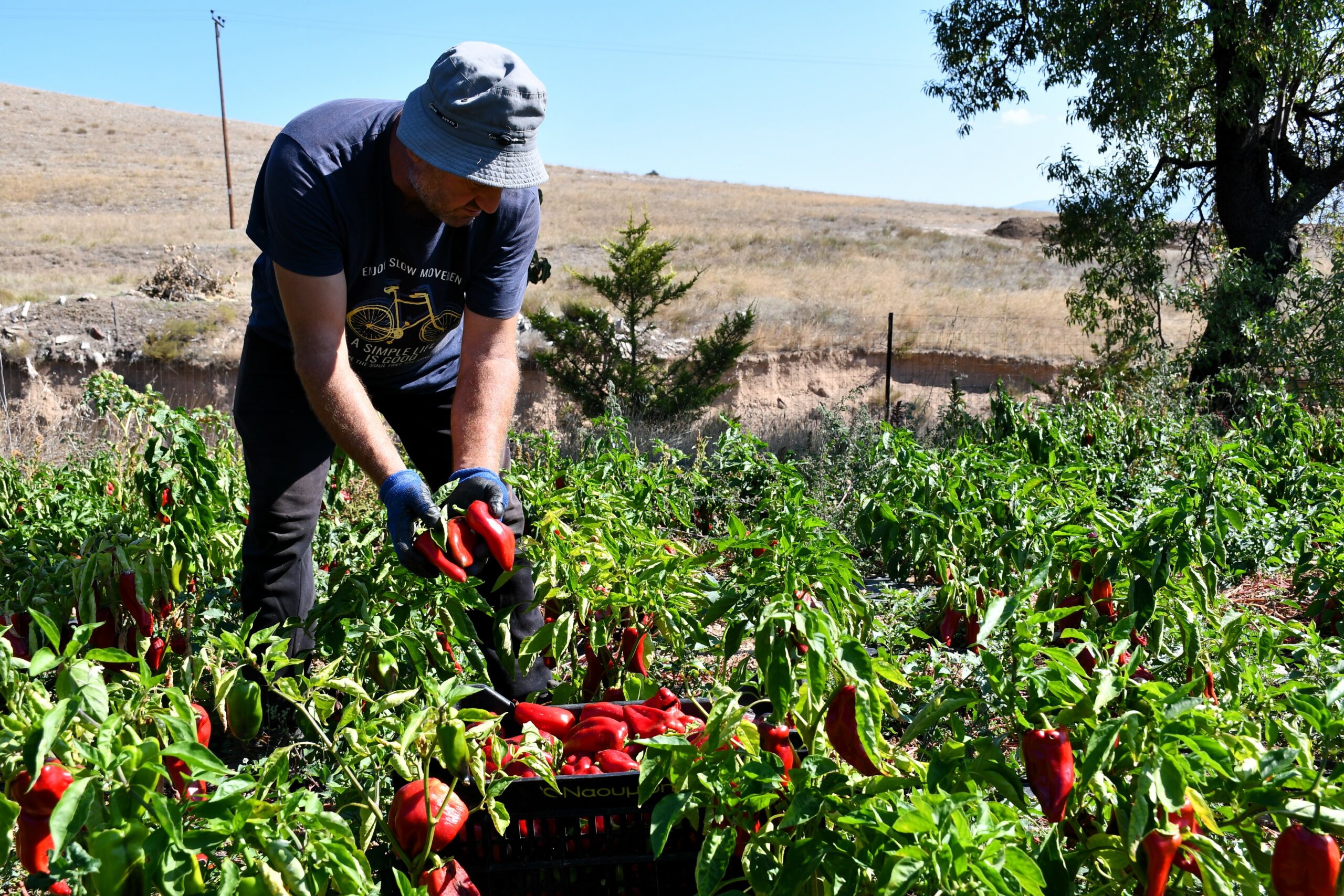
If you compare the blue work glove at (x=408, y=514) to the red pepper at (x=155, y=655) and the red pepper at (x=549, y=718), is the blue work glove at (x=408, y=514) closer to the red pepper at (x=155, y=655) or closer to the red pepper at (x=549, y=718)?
the red pepper at (x=549, y=718)

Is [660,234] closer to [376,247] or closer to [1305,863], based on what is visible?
[376,247]

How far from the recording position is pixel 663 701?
2.26m

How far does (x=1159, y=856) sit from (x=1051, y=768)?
0.17 metres

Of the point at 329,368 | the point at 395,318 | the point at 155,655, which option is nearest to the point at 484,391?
the point at 395,318

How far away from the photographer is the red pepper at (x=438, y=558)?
1.93 meters

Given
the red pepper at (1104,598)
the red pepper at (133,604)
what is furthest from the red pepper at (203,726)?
the red pepper at (1104,598)

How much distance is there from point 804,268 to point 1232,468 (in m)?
17.4

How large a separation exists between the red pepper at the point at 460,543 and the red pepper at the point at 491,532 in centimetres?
2

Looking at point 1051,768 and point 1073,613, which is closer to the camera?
point 1051,768

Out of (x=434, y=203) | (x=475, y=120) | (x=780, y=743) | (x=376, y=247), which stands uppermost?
(x=475, y=120)

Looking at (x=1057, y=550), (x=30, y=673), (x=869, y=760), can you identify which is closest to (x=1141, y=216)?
(x=1057, y=550)

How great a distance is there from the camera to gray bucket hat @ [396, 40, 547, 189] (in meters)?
2.21

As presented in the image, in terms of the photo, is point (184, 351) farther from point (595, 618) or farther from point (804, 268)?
point (804, 268)

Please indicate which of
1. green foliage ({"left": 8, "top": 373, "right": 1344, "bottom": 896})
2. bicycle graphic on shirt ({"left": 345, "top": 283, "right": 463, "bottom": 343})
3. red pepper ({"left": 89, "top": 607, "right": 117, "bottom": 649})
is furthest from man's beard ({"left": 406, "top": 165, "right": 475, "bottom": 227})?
red pepper ({"left": 89, "top": 607, "right": 117, "bottom": 649})
